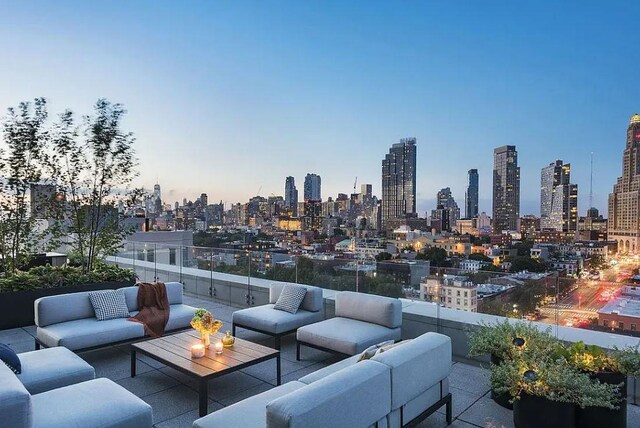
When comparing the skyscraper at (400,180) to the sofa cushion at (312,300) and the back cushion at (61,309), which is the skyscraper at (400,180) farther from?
the back cushion at (61,309)

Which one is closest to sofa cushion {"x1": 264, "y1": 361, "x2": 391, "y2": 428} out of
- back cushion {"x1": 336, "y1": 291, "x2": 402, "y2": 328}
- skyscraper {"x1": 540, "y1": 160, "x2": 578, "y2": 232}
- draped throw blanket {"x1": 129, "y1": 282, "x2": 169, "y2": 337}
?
back cushion {"x1": 336, "y1": 291, "x2": 402, "y2": 328}

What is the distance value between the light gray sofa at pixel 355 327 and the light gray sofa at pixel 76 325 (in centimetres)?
189

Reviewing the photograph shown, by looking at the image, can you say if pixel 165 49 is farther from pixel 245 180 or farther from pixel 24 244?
pixel 245 180

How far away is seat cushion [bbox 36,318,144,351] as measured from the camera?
4191mm

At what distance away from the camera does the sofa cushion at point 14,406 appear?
2057mm

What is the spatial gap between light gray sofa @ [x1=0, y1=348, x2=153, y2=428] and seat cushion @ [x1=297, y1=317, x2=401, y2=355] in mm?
1978

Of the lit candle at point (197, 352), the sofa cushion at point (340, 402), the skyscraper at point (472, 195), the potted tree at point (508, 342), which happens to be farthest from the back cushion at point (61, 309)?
the skyscraper at point (472, 195)

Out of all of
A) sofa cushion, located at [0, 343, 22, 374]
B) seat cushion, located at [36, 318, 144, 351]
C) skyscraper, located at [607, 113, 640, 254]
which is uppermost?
skyscraper, located at [607, 113, 640, 254]

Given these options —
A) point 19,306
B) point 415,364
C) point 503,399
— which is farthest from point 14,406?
point 19,306

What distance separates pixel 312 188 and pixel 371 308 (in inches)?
880

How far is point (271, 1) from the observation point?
29.2 ft

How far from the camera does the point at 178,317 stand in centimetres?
515

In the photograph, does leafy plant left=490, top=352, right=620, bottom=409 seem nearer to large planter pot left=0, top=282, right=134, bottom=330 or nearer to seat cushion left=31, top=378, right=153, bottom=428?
seat cushion left=31, top=378, right=153, bottom=428

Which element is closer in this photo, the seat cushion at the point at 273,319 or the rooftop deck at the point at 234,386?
the rooftop deck at the point at 234,386
